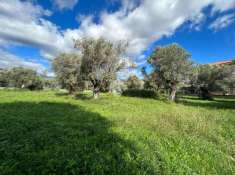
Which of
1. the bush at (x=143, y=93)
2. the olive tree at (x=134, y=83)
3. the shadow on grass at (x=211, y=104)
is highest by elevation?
the olive tree at (x=134, y=83)

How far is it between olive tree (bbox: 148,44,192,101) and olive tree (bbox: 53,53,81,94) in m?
13.8

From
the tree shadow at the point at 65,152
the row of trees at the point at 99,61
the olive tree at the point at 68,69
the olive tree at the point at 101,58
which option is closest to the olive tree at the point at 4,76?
the olive tree at the point at 68,69

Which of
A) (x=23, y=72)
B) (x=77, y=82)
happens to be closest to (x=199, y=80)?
(x=77, y=82)

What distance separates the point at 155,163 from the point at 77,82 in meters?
26.1

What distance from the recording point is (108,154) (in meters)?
5.09

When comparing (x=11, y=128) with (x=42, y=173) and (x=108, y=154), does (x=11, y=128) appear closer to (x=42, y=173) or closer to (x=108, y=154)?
(x=42, y=173)

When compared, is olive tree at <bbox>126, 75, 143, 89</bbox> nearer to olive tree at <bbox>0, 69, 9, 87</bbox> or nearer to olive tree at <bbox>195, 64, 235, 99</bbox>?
olive tree at <bbox>195, 64, 235, 99</bbox>

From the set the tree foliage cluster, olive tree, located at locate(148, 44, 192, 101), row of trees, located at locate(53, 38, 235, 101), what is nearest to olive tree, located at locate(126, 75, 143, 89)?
row of trees, located at locate(53, 38, 235, 101)

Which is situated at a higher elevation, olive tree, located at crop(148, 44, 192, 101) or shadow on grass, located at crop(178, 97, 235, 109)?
olive tree, located at crop(148, 44, 192, 101)

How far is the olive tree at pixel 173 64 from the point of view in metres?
28.6

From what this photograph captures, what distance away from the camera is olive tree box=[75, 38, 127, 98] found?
2342 centimetres

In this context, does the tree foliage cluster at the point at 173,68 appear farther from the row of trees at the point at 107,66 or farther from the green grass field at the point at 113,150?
the green grass field at the point at 113,150

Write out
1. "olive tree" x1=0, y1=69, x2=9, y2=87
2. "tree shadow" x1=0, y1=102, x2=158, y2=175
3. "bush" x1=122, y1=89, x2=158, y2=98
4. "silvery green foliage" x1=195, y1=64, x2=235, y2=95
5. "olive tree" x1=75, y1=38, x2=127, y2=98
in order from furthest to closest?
"olive tree" x1=0, y1=69, x2=9, y2=87 → "silvery green foliage" x1=195, y1=64, x2=235, y2=95 → "bush" x1=122, y1=89, x2=158, y2=98 → "olive tree" x1=75, y1=38, x2=127, y2=98 → "tree shadow" x1=0, y1=102, x2=158, y2=175

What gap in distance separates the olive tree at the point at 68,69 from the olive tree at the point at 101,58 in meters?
3.63
